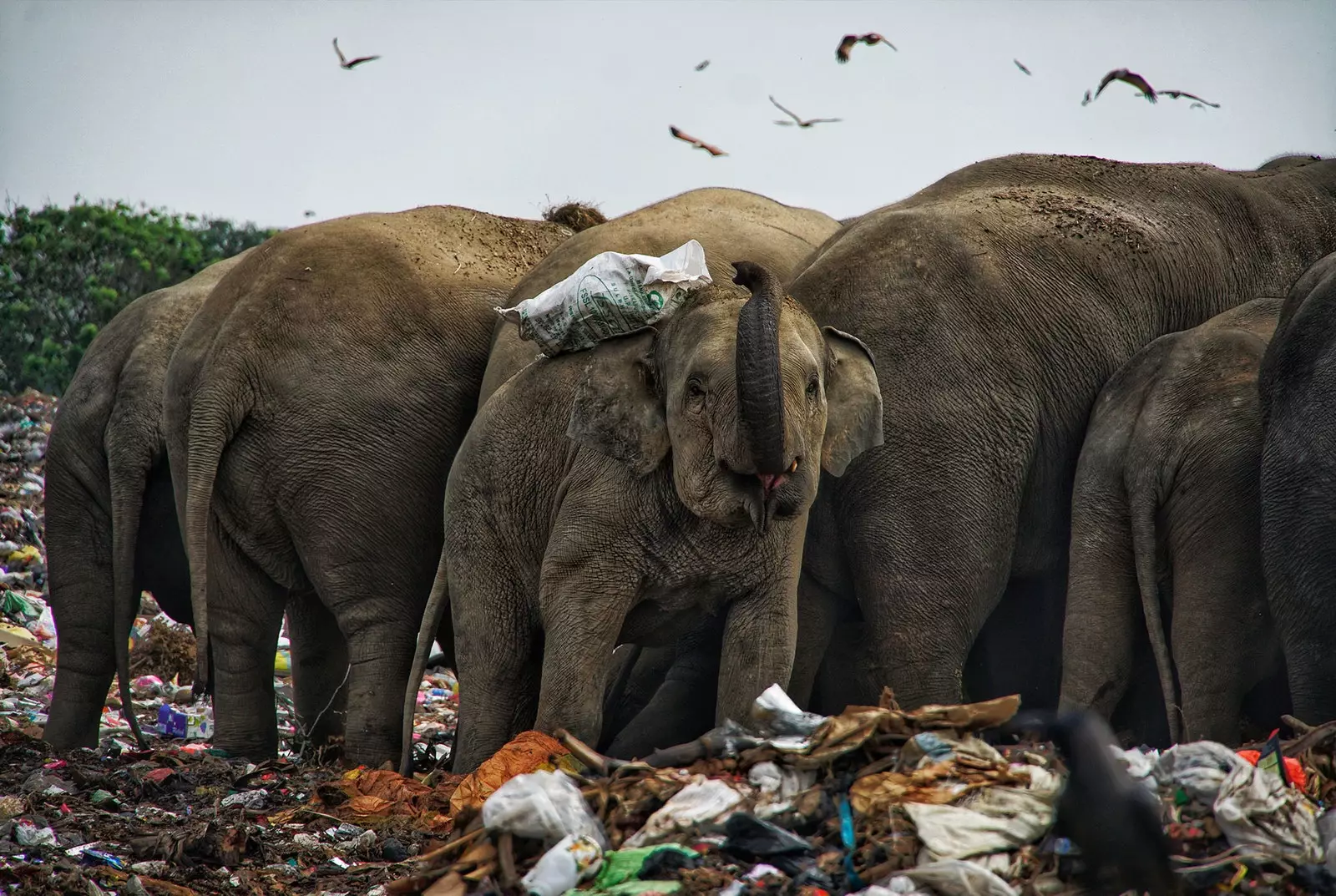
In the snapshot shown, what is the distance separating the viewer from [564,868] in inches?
172

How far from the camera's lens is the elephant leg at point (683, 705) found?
662 cm

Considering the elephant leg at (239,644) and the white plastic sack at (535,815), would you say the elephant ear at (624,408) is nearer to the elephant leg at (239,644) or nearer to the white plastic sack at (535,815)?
the white plastic sack at (535,815)

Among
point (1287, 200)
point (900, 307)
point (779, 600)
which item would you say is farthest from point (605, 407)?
point (1287, 200)

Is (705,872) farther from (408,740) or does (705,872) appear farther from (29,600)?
(29,600)

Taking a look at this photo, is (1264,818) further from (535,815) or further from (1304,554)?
(535,815)

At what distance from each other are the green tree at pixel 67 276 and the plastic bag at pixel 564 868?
55.7 feet

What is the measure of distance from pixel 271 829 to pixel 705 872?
8.12ft

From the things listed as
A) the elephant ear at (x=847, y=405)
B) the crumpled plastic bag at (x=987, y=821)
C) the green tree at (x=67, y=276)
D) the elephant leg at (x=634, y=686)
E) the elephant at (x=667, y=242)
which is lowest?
the crumpled plastic bag at (x=987, y=821)

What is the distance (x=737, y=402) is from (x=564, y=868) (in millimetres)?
1573

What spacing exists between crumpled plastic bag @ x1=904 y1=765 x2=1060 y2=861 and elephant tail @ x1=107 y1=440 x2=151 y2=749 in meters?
4.89

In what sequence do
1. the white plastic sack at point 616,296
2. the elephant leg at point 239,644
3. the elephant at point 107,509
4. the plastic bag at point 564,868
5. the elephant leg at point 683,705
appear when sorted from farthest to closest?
the elephant at point 107,509
the elephant leg at point 239,644
the elephant leg at point 683,705
the white plastic sack at point 616,296
the plastic bag at point 564,868

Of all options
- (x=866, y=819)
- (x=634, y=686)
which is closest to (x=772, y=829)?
(x=866, y=819)

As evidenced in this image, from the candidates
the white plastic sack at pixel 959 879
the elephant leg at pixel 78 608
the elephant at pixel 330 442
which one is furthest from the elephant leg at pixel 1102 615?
the elephant leg at pixel 78 608

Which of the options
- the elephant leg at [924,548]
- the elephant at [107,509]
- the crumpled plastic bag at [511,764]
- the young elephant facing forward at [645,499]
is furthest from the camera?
the elephant at [107,509]
